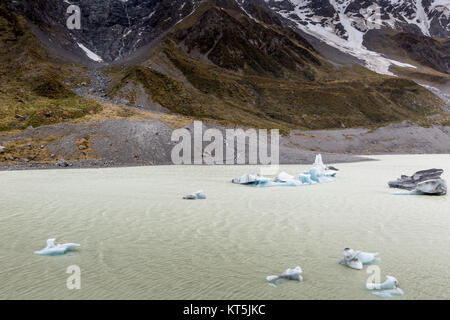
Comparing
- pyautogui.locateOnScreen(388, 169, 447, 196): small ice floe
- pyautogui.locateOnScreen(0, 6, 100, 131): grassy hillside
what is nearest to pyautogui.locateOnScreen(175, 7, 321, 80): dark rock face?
pyautogui.locateOnScreen(0, 6, 100, 131): grassy hillside

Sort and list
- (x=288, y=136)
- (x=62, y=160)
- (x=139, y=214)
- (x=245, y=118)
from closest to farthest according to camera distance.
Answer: (x=139, y=214)
(x=62, y=160)
(x=288, y=136)
(x=245, y=118)

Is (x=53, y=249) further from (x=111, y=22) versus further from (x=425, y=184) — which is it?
(x=111, y=22)

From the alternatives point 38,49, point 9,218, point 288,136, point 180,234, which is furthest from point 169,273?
point 38,49

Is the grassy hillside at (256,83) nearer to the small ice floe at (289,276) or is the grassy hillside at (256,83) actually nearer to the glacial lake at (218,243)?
the glacial lake at (218,243)

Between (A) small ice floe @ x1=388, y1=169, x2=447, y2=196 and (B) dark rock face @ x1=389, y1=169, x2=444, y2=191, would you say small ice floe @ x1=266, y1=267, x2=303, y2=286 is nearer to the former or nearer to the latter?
(A) small ice floe @ x1=388, y1=169, x2=447, y2=196

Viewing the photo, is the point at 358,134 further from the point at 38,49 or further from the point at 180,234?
the point at 38,49

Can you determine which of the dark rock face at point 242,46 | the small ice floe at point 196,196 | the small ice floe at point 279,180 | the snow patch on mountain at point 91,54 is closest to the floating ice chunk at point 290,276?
the small ice floe at point 196,196
